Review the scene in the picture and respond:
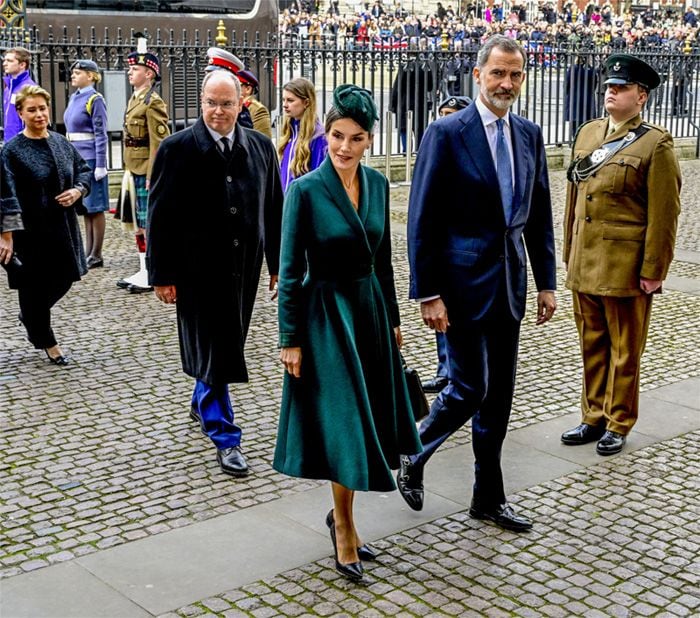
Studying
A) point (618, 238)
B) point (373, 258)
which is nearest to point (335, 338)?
point (373, 258)

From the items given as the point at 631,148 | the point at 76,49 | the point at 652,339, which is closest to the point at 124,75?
the point at 76,49

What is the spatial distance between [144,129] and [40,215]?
7.09ft

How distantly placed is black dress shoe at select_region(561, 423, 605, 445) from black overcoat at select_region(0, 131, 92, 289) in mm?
3358

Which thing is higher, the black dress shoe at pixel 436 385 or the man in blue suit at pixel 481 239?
the man in blue suit at pixel 481 239

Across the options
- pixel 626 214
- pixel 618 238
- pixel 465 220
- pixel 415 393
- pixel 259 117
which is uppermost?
pixel 259 117

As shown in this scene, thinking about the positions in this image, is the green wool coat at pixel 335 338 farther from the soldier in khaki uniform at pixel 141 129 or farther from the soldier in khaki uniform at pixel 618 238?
the soldier in khaki uniform at pixel 141 129

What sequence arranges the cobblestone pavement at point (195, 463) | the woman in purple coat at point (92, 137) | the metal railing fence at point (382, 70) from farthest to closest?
the metal railing fence at point (382, 70), the woman in purple coat at point (92, 137), the cobblestone pavement at point (195, 463)

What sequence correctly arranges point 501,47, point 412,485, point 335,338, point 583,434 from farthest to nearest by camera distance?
point 583,434 → point 412,485 → point 501,47 → point 335,338

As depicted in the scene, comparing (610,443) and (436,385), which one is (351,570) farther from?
(436,385)

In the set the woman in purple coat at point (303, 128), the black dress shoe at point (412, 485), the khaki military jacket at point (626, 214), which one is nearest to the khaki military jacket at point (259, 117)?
the woman in purple coat at point (303, 128)

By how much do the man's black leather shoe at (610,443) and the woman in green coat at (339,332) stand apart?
1.77 m

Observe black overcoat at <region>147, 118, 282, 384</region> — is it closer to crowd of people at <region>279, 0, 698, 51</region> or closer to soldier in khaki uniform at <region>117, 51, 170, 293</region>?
soldier in khaki uniform at <region>117, 51, 170, 293</region>

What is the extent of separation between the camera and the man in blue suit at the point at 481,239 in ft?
15.2

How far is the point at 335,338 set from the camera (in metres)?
4.20
